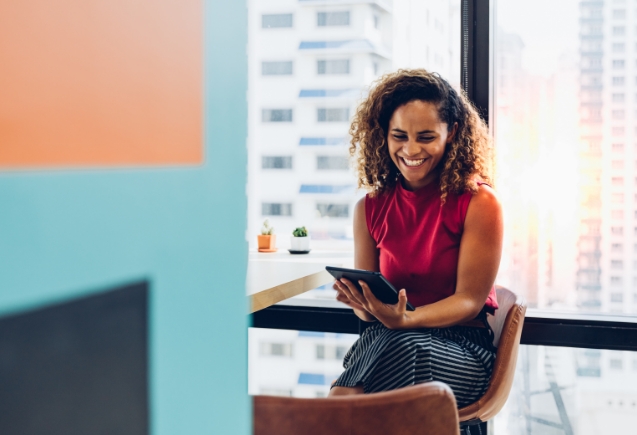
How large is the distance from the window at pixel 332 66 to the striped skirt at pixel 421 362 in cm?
127

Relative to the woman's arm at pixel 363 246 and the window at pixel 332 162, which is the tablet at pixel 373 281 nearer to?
the woman's arm at pixel 363 246

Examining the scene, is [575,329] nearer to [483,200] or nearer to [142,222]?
[483,200]

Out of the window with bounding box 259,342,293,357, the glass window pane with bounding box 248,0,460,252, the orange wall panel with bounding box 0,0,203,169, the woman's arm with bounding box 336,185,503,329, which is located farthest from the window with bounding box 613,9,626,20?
the orange wall panel with bounding box 0,0,203,169

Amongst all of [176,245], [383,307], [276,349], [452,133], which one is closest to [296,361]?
[276,349]

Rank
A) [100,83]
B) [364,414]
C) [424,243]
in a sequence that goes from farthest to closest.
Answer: [424,243]
[364,414]
[100,83]

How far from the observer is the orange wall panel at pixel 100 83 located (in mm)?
380

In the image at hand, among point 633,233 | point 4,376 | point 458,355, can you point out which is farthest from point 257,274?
point 4,376

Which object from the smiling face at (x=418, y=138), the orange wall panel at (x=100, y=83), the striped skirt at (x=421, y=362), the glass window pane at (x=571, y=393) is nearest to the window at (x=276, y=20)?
the smiling face at (x=418, y=138)

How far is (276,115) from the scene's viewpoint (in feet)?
9.11

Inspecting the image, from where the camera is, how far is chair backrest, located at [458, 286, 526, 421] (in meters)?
1.70

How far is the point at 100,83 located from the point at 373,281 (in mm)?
1252

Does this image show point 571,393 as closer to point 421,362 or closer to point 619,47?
point 421,362

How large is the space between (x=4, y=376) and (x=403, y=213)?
1.66 meters

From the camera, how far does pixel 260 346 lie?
284 cm
